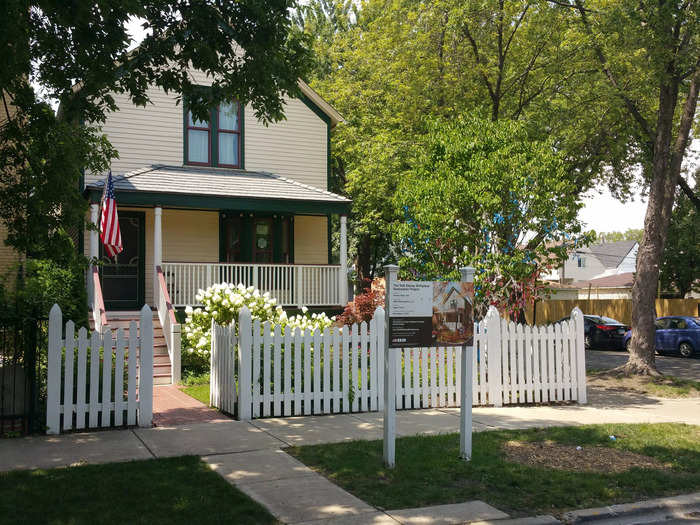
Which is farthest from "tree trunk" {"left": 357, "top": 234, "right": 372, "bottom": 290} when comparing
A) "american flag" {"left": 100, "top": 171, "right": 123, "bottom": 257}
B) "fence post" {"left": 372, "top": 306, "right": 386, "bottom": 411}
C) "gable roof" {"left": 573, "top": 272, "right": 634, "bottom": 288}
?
"gable roof" {"left": 573, "top": 272, "right": 634, "bottom": 288}

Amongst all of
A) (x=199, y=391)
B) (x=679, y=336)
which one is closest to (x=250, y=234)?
(x=199, y=391)

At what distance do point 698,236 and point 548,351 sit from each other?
28636mm

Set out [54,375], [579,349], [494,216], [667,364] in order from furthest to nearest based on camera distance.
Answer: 1. [667,364]
2. [494,216]
3. [579,349]
4. [54,375]

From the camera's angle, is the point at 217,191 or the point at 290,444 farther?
the point at 217,191

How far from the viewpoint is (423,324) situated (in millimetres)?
6957

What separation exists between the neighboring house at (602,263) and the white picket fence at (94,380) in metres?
56.2

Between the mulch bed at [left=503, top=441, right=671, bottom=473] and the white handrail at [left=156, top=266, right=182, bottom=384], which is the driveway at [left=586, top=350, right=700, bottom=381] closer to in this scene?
the mulch bed at [left=503, top=441, right=671, bottom=473]

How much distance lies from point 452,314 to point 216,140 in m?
14.0

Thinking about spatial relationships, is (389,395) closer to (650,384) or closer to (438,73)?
(650,384)

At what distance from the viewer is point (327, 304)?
61.0 ft

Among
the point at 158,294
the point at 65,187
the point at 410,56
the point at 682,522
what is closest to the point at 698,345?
the point at 410,56

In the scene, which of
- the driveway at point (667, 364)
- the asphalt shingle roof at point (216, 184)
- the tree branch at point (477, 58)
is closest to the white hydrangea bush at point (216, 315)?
the asphalt shingle roof at point (216, 184)

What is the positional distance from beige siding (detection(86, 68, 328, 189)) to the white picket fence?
10.3m

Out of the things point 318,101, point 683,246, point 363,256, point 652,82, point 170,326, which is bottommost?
point 170,326
